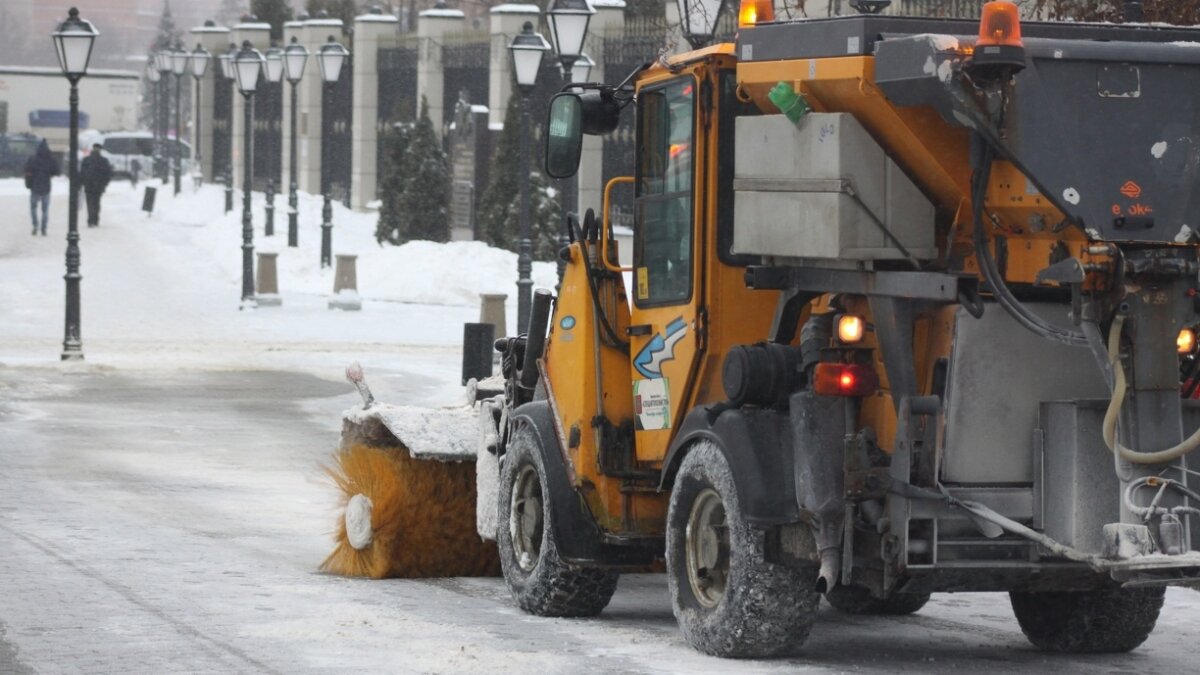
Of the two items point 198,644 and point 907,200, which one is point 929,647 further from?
point 198,644

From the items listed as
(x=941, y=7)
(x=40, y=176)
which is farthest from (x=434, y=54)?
(x=941, y=7)

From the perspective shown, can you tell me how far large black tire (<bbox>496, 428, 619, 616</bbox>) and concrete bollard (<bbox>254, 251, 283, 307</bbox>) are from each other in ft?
71.2

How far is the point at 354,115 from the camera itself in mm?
55688

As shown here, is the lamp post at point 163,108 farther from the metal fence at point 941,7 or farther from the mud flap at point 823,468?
the mud flap at point 823,468

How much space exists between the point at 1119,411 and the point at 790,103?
5.24 ft

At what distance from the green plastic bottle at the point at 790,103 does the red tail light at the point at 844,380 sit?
88 centimetres

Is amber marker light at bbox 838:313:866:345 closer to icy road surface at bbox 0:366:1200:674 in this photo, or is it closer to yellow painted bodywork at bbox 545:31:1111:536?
yellow painted bodywork at bbox 545:31:1111:536

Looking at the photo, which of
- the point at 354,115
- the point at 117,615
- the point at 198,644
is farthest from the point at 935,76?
the point at 354,115

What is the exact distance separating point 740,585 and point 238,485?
294 inches

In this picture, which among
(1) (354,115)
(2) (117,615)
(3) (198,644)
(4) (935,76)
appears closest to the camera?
(4) (935,76)

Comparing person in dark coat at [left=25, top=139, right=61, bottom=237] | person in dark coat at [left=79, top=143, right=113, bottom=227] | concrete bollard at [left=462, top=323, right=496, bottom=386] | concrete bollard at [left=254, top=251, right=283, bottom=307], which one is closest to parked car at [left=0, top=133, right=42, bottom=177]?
person in dark coat at [left=79, top=143, right=113, bottom=227]

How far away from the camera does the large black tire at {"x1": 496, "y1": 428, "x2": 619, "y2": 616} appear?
9.40m

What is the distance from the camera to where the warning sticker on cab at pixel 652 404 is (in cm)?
885

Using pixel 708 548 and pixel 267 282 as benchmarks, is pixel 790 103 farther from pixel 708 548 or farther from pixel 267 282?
pixel 267 282
